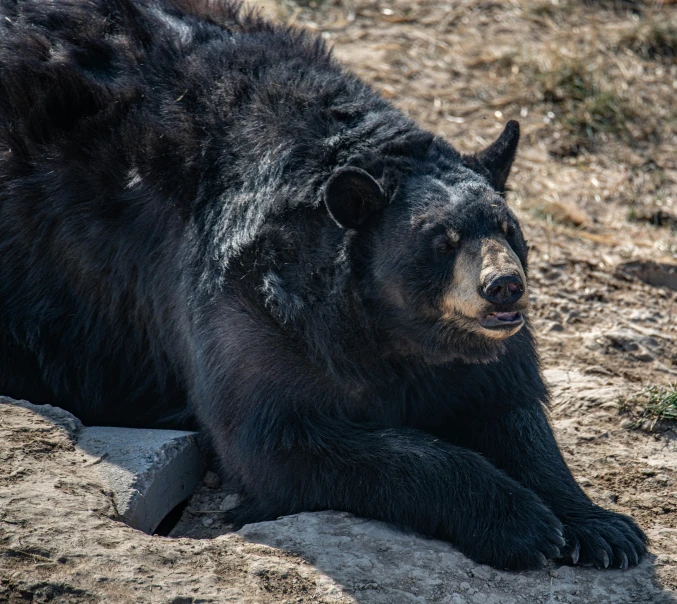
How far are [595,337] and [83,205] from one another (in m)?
3.24

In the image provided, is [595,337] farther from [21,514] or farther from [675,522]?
[21,514]

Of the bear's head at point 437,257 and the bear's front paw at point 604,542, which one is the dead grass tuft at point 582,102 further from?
the bear's front paw at point 604,542

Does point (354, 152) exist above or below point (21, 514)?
above

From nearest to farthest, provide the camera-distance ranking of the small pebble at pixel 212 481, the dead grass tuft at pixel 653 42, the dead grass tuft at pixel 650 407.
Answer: the small pebble at pixel 212 481, the dead grass tuft at pixel 650 407, the dead grass tuft at pixel 653 42

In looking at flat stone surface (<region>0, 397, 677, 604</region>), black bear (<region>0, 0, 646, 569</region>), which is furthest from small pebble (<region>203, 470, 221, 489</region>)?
flat stone surface (<region>0, 397, 677, 604</region>)

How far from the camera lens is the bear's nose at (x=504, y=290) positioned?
4.08 metres

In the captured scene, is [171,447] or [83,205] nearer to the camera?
[171,447]

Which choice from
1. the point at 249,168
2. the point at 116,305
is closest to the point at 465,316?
the point at 249,168

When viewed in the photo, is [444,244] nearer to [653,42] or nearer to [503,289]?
[503,289]

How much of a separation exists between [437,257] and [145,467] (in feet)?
5.37

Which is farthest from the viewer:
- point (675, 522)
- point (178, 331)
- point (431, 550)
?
point (178, 331)

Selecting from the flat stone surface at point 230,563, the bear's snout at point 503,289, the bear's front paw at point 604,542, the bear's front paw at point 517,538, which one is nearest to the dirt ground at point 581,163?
the bear's front paw at point 604,542

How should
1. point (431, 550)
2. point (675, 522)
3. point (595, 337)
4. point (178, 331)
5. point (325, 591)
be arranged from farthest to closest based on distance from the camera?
1. point (595, 337)
2. point (178, 331)
3. point (675, 522)
4. point (431, 550)
5. point (325, 591)

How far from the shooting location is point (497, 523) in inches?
163
